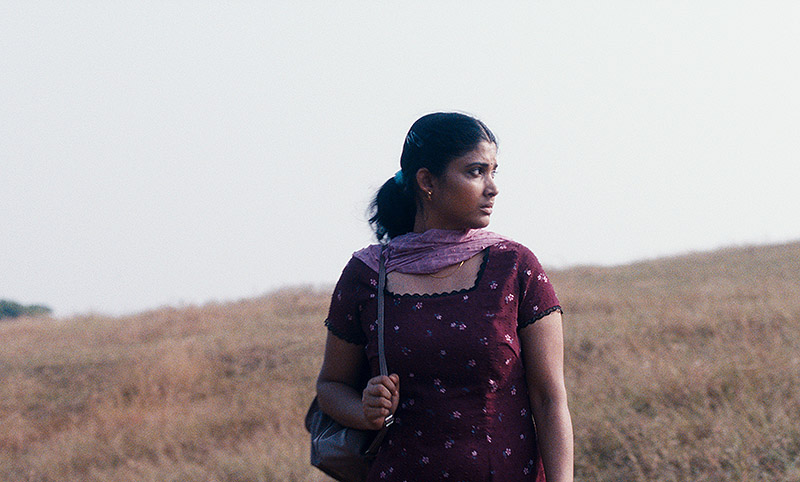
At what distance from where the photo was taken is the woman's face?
2.35 metres

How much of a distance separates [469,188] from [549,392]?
69 centimetres

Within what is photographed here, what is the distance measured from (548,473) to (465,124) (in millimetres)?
1131

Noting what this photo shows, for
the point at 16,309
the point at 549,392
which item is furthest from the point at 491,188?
the point at 16,309

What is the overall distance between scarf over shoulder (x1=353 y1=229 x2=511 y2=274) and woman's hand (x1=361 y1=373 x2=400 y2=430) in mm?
371

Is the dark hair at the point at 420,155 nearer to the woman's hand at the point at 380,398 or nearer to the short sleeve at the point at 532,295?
the short sleeve at the point at 532,295

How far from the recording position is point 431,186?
2.44 metres

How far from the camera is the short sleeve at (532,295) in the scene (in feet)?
7.42

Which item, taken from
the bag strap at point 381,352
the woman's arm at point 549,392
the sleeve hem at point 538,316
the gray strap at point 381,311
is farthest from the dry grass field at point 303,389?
the gray strap at point 381,311

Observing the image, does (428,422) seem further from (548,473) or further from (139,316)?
(139,316)

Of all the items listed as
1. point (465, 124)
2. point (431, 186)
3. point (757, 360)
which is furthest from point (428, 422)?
point (757, 360)

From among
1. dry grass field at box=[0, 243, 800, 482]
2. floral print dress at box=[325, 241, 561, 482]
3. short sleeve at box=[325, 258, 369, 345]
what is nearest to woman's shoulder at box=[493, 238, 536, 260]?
floral print dress at box=[325, 241, 561, 482]

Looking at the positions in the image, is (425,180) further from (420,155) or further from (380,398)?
(380,398)

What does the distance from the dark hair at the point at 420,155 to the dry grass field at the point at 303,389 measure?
115 inches

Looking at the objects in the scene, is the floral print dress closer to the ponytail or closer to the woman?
the woman
